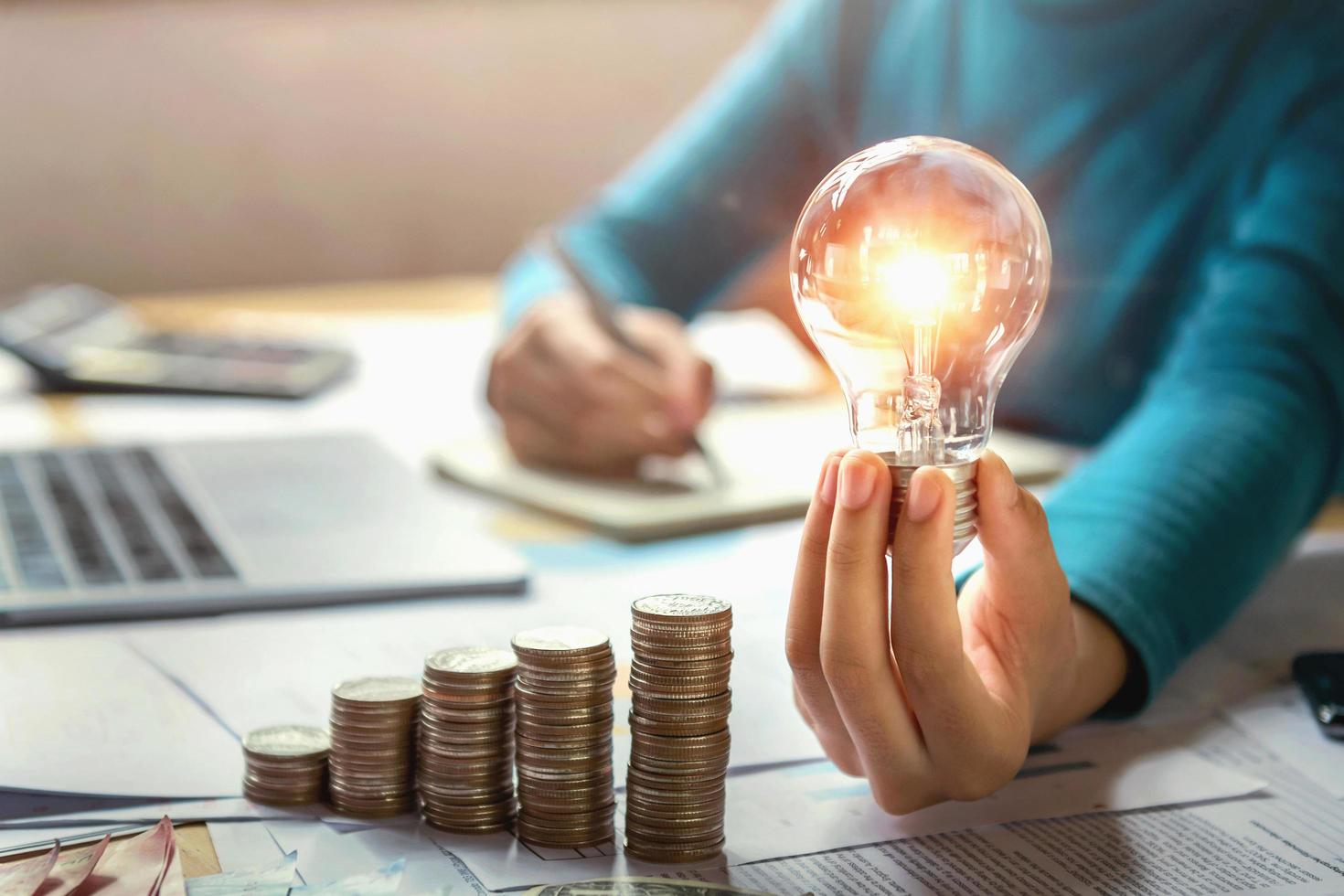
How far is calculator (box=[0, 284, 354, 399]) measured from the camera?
4.13 feet

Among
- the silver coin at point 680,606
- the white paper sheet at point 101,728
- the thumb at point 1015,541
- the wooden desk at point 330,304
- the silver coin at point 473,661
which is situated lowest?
the wooden desk at point 330,304

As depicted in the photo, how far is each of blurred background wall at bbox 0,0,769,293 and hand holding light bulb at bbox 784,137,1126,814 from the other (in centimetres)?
194

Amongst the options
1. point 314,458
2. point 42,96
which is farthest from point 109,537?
point 42,96

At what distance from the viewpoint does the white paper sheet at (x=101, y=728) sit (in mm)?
522

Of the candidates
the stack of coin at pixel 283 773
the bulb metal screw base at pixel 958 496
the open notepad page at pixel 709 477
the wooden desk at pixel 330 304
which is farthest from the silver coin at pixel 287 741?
the wooden desk at pixel 330 304

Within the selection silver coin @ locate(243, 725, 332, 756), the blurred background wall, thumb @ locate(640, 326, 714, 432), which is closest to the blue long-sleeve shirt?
thumb @ locate(640, 326, 714, 432)

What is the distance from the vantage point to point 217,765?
0.54 metres

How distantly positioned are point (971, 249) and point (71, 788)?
37 cm

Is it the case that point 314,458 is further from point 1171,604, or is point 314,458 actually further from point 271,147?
point 271,147

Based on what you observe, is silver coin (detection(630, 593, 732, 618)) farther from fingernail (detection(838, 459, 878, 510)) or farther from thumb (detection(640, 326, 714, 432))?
thumb (detection(640, 326, 714, 432))

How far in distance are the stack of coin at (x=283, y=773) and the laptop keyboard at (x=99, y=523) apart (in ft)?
0.85

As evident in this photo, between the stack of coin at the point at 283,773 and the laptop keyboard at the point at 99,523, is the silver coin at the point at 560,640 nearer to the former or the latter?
the stack of coin at the point at 283,773

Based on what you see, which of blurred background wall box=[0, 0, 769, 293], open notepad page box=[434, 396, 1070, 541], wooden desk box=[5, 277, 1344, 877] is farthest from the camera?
blurred background wall box=[0, 0, 769, 293]

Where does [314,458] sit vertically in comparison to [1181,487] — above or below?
below
